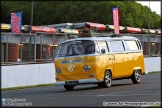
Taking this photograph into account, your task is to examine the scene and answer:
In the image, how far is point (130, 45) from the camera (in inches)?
822

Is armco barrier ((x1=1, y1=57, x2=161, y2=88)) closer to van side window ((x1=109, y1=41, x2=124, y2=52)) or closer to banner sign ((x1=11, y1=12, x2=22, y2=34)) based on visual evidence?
van side window ((x1=109, y1=41, x2=124, y2=52))

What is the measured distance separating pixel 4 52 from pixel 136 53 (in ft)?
23.2

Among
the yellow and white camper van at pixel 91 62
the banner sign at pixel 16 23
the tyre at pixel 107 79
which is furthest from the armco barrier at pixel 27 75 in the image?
the banner sign at pixel 16 23

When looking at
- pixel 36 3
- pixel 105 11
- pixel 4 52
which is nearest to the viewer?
pixel 4 52

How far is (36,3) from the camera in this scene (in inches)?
3829

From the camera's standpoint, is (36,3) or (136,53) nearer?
(136,53)

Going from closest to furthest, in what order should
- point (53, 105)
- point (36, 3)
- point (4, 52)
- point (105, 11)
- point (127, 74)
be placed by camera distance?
point (53, 105), point (127, 74), point (4, 52), point (105, 11), point (36, 3)

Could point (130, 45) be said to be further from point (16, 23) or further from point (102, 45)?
point (16, 23)

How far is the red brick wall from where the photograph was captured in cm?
2339

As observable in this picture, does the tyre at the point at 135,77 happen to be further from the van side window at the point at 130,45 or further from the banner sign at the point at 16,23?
the banner sign at the point at 16,23

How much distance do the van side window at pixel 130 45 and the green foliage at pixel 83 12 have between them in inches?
2482

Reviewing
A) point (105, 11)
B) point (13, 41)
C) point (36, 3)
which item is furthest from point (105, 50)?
point (36, 3)

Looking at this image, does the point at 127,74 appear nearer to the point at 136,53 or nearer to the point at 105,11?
the point at 136,53

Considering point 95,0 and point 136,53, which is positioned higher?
point 95,0
